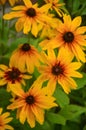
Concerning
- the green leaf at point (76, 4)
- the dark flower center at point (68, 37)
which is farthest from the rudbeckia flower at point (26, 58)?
the green leaf at point (76, 4)

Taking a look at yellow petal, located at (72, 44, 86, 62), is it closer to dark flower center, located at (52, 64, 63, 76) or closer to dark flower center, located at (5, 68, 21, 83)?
dark flower center, located at (52, 64, 63, 76)

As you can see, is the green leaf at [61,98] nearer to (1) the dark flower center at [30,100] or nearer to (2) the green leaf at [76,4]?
(1) the dark flower center at [30,100]

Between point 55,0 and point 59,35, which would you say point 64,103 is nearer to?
point 59,35

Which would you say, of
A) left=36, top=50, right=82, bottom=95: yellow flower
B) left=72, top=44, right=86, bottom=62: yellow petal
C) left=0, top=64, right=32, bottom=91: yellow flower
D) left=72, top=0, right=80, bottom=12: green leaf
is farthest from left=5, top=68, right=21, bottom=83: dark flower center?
left=72, top=0, right=80, bottom=12: green leaf

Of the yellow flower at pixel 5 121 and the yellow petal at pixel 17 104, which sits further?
the yellow flower at pixel 5 121

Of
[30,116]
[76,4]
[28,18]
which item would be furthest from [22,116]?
[76,4]

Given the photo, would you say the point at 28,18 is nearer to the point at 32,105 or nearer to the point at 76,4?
the point at 32,105

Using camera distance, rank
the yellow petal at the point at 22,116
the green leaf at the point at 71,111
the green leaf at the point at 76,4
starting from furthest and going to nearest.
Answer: the green leaf at the point at 76,4, the green leaf at the point at 71,111, the yellow petal at the point at 22,116
